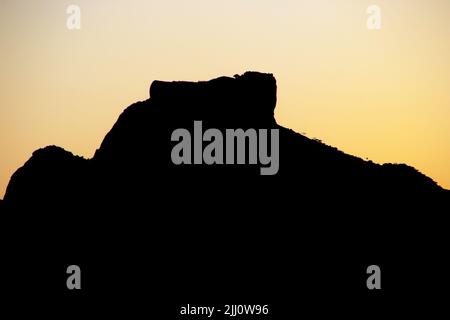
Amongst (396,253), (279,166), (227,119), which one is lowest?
(396,253)

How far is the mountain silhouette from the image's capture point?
262ft

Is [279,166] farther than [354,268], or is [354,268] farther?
[279,166]

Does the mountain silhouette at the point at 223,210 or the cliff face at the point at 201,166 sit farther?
the cliff face at the point at 201,166

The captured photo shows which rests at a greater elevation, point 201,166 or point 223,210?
point 201,166

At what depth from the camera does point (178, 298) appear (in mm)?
76375

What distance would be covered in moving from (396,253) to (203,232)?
2229 cm

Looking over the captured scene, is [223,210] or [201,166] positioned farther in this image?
[201,166]

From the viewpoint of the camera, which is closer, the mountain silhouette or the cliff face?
the mountain silhouette

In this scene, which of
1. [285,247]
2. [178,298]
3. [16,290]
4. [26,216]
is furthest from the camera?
[26,216]

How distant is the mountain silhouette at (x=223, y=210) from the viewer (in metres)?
79.8

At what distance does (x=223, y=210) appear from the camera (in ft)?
275

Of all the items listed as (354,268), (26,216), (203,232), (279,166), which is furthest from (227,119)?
(26,216)

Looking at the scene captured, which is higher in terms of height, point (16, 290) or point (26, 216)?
point (26, 216)

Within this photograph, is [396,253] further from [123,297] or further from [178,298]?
[123,297]
